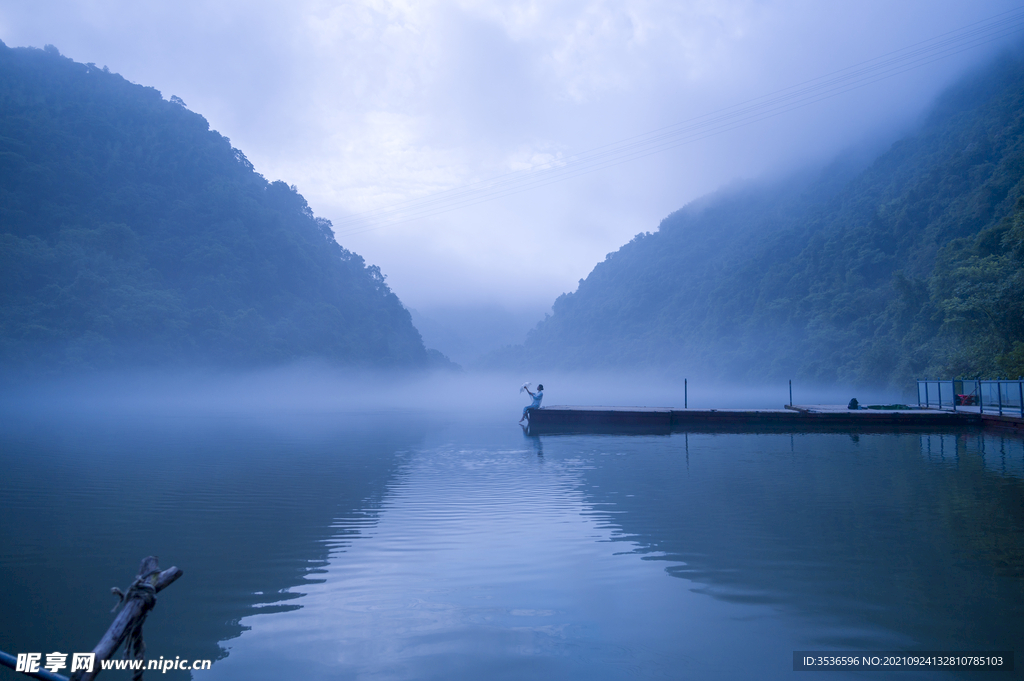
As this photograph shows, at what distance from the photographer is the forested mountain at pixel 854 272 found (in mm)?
34219

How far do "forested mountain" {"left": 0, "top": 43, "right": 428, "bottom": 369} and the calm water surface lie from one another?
56.6 m

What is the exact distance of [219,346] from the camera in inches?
2835

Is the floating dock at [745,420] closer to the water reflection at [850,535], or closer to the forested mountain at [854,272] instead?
the water reflection at [850,535]

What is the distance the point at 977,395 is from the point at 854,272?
146 feet

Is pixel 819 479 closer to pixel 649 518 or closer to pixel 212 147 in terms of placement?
pixel 649 518

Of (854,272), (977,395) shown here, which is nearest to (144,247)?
(854,272)

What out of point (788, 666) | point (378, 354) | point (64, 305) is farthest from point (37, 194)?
point (788, 666)

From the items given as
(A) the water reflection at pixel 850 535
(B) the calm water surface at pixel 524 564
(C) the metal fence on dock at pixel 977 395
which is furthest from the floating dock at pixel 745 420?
(B) the calm water surface at pixel 524 564

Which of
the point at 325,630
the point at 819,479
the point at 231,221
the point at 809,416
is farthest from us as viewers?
the point at 231,221

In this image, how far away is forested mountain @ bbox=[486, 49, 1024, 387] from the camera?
3422cm

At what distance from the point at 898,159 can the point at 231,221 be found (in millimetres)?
89340

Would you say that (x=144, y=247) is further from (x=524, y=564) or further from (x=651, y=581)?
(x=651, y=581)

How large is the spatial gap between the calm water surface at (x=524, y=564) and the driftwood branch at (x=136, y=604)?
Answer: 214 cm

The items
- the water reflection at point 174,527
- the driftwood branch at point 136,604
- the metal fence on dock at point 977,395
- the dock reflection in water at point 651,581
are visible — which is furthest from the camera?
the metal fence on dock at point 977,395
